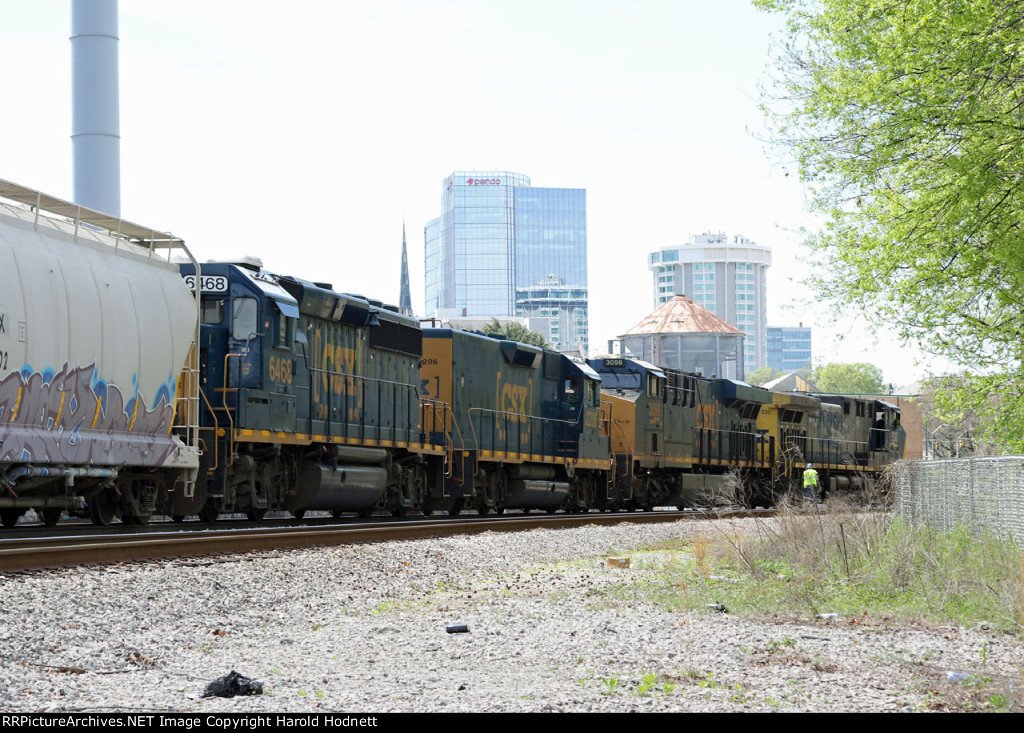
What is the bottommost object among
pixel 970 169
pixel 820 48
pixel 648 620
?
pixel 648 620

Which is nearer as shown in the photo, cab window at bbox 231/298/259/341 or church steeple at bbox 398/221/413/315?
cab window at bbox 231/298/259/341

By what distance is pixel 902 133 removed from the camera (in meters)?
15.0

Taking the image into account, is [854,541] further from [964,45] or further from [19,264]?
[19,264]

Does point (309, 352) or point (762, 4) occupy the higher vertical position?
point (762, 4)

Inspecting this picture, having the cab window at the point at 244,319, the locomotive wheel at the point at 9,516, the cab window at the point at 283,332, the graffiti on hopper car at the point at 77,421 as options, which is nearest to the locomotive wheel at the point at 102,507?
the locomotive wheel at the point at 9,516

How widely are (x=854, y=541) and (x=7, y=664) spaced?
9.67 meters

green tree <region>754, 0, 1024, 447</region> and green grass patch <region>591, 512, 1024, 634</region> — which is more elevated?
green tree <region>754, 0, 1024, 447</region>

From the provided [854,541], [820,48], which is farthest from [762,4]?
[854,541]

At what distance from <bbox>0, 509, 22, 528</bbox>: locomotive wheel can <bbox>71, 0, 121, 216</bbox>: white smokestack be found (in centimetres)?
4433

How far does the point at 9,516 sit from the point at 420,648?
9.30m

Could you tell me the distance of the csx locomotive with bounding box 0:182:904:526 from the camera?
43.4 feet

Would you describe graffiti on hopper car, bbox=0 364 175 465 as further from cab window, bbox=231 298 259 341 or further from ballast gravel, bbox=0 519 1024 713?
cab window, bbox=231 298 259 341

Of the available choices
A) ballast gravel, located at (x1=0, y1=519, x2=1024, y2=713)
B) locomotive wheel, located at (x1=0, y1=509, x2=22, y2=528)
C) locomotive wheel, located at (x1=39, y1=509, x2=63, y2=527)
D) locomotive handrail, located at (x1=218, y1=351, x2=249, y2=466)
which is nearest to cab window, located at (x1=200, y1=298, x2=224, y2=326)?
locomotive handrail, located at (x1=218, y1=351, x2=249, y2=466)

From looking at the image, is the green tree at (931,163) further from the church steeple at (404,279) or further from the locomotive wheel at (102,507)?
the church steeple at (404,279)
